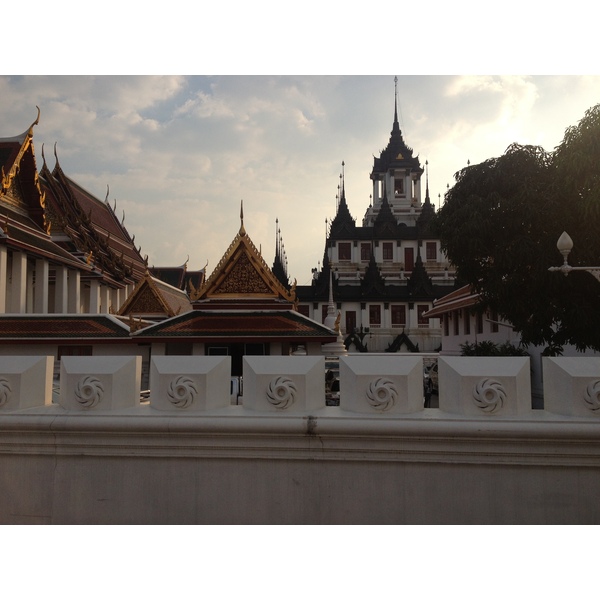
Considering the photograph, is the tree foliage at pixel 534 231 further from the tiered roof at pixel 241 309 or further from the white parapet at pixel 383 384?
the white parapet at pixel 383 384

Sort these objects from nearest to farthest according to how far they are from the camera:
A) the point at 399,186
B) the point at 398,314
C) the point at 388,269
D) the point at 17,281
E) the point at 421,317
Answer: the point at 17,281
the point at 421,317
the point at 398,314
the point at 388,269
the point at 399,186

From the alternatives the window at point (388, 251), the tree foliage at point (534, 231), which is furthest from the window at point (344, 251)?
the tree foliage at point (534, 231)

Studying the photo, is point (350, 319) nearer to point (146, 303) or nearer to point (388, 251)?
point (388, 251)

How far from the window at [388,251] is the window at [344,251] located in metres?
3.14

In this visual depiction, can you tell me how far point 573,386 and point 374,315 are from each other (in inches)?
1752

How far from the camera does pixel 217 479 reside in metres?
4.27

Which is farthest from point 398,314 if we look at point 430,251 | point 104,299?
point 104,299

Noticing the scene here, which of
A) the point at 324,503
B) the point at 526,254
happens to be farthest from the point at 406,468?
the point at 526,254

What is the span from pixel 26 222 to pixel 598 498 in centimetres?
2122

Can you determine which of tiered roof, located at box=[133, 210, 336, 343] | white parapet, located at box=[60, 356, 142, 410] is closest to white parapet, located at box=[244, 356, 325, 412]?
white parapet, located at box=[60, 356, 142, 410]

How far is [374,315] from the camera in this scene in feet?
159

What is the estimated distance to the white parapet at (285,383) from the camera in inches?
167

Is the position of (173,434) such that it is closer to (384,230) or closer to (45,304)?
(45,304)

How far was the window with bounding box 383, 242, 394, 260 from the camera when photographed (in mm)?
52781
